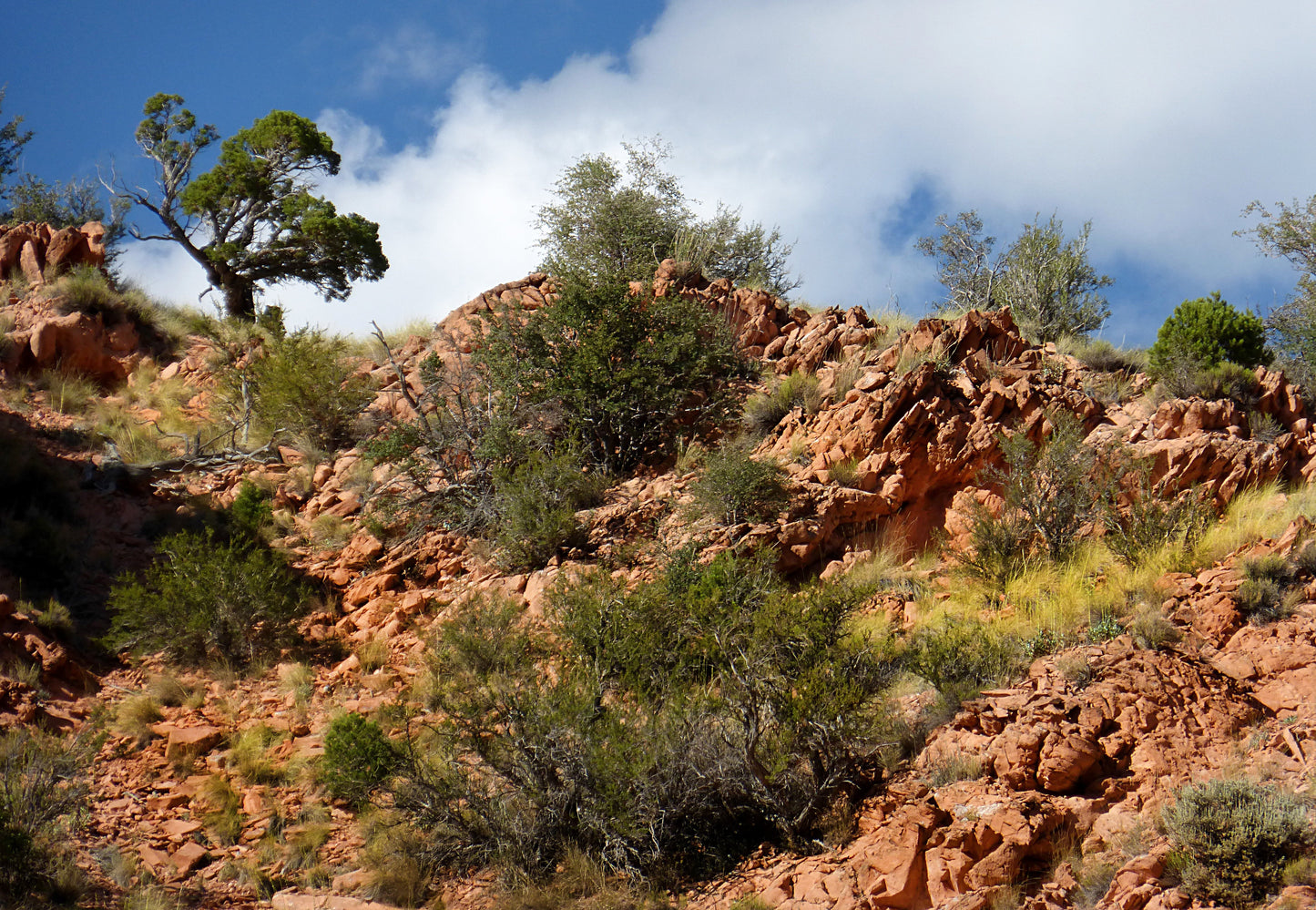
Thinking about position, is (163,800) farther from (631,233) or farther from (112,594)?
(631,233)

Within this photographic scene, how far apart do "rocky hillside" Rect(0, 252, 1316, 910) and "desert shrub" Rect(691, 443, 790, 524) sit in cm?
20

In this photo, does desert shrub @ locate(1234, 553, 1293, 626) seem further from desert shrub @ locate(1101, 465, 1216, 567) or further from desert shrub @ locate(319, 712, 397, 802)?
desert shrub @ locate(319, 712, 397, 802)

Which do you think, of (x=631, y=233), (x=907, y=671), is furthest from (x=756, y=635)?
(x=631, y=233)

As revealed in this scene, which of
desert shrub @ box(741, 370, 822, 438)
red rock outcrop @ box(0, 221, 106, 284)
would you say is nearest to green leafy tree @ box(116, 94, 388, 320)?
red rock outcrop @ box(0, 221, 106, 284)

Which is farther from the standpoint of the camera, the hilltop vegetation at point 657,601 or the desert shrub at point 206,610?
the desert shrub at point 206,610

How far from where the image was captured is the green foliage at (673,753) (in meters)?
7.41

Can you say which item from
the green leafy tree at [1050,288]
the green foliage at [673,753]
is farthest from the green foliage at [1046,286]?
the green foliage at [673,753]

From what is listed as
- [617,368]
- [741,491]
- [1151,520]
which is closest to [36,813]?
[741,491]

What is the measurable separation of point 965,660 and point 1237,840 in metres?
2.84

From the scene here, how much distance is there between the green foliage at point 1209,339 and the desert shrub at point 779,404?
4.84 metres

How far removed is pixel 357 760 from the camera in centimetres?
806

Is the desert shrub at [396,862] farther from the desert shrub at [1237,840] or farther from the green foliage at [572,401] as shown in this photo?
the desert shrub at [1237,840]

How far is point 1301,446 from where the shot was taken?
11.9m

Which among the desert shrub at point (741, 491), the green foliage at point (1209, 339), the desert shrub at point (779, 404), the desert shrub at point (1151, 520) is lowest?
the desert shrub at point (1151, 520)
